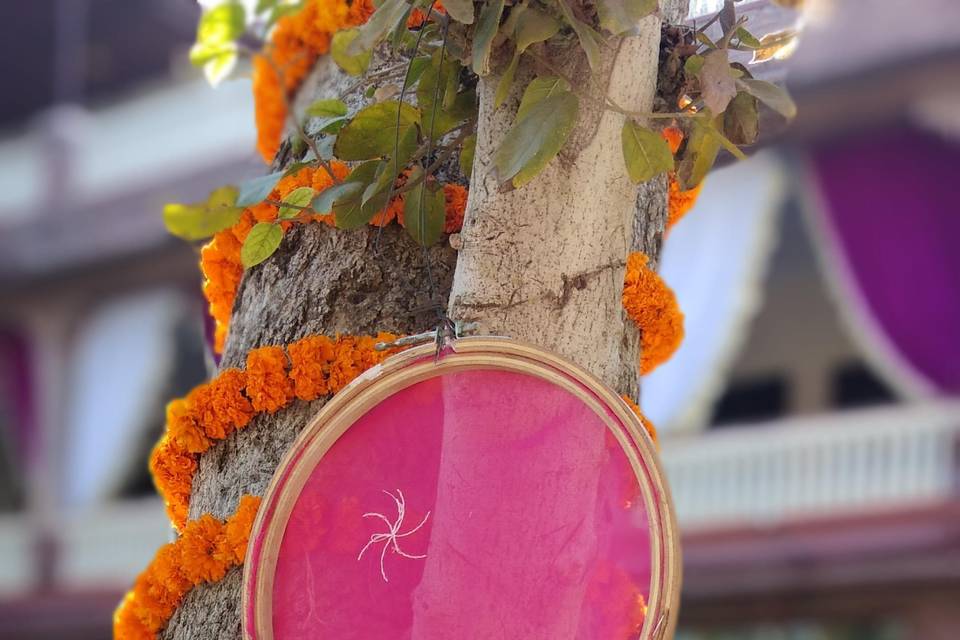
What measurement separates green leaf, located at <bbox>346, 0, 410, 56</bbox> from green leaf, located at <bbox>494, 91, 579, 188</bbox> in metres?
0.13

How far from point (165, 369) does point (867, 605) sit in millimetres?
4536

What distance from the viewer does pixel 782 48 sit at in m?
1.34

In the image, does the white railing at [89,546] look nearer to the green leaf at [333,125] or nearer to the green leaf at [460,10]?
the green leaf at [333,125]

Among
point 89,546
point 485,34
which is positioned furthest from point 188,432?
point 89,546

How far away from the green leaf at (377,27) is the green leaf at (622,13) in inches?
6.5

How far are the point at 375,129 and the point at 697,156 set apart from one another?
290 mm

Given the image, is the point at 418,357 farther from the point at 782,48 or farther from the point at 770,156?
the point at 770,156

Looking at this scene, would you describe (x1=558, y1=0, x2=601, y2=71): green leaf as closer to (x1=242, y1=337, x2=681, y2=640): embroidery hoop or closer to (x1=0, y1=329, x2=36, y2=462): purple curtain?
(x1=242, y1=337, x2=681, y2=640): embroidery hoop

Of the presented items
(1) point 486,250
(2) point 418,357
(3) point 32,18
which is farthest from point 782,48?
(3) point 32,18

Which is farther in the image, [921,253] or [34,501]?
[34,501]

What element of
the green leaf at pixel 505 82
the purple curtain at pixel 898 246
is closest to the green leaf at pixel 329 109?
the green leaf at pixel 505 82

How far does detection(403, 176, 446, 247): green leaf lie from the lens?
1.21m

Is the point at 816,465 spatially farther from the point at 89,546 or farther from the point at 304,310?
the point at 304,310

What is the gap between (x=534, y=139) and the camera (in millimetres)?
1062
